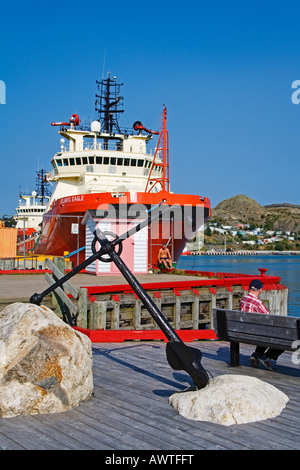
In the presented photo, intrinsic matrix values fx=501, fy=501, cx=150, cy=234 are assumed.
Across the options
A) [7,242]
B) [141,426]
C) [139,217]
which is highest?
[139,217]

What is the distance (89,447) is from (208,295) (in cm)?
1056

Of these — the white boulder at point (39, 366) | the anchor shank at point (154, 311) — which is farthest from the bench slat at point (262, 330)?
the white boulder at point (39, 366)

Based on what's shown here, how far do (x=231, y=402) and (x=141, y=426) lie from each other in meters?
0.82

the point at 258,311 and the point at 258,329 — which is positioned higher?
the point at 258,311

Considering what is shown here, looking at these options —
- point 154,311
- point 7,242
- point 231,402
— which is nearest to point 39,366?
point 154,311

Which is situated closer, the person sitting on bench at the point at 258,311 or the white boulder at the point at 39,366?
the white boulder at the point at 39,366

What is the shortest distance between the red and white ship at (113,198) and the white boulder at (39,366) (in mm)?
12969

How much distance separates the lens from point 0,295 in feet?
36.7

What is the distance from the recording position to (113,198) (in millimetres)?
22297

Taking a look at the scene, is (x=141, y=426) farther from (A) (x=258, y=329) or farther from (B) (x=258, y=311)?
(B) (x=258, y=311)

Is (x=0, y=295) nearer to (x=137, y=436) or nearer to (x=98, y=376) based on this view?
(x=98, y=376)

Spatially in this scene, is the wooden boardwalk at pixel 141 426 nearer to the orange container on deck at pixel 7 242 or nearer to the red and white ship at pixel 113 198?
the red and white ship at pixel 113 198

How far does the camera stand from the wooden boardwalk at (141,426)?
384 centimetres
